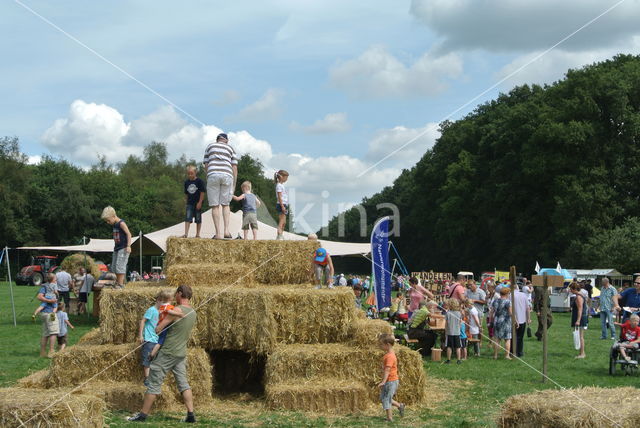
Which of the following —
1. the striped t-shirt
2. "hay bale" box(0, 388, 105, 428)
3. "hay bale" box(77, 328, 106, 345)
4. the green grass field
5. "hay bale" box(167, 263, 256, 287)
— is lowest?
the green grass field

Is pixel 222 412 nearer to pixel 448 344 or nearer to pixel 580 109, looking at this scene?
pixel 448 344

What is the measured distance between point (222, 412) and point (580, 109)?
39.3m

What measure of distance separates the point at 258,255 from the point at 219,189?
5.17 feet

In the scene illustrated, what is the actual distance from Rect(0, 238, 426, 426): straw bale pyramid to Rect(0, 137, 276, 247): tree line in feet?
168

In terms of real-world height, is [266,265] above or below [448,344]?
above

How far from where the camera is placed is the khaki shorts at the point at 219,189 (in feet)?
42.0

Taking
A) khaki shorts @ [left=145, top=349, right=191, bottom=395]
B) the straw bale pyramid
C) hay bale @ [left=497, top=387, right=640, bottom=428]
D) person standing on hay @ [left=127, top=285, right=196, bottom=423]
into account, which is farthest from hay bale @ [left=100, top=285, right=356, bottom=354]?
hay bale @ [left=497, top=387, right=640, bottom=428]

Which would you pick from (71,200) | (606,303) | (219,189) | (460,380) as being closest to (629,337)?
(460,380)

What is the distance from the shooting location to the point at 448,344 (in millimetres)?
14633

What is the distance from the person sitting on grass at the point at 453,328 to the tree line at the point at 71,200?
157 ft

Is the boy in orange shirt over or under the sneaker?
over

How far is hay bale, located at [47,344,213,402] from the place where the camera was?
31.8ft

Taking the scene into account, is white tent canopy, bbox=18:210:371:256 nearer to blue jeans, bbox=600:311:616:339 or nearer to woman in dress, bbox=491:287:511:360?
woman in dress, bbox=491:287:511:360

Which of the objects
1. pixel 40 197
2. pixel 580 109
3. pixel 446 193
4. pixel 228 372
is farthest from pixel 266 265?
pixel 40 197
